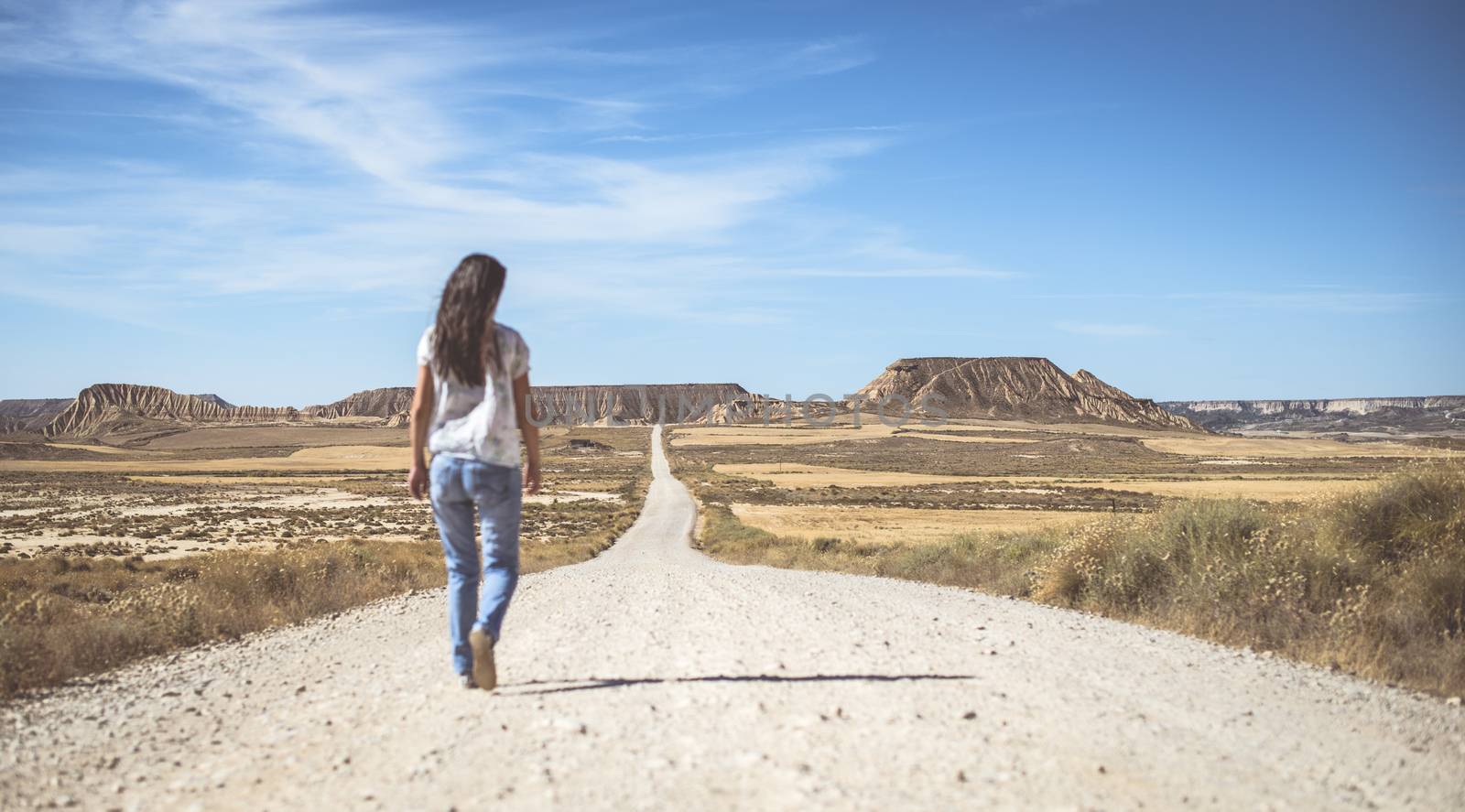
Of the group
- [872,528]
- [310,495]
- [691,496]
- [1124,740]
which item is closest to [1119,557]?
[1124,740]

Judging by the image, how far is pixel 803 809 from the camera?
3.92 meters

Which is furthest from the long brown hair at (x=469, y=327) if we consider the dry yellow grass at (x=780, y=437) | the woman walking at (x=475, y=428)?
the dry yellow grass at (x=780, y=437)

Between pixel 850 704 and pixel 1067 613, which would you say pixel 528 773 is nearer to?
pixel 850 704

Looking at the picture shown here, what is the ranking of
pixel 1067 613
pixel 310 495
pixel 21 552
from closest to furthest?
pixel 1067 613, pixel 21 552, pixel 310 495

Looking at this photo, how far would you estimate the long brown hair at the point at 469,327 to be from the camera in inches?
215

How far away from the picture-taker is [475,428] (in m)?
5.45

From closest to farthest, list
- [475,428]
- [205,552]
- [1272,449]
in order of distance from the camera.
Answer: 1. [475,428]
2. [205,552]
3. [1272,449]

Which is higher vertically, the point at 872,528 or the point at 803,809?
the point at 803,809

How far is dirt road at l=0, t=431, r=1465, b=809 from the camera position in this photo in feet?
14.0

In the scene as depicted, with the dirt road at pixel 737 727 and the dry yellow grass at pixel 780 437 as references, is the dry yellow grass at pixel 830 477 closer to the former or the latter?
the dry yellow grass at pixel 780 437

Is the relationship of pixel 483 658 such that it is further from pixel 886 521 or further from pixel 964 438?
pixel 964 438

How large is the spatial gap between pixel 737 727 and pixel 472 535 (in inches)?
73.9

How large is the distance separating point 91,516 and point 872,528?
37.1 m

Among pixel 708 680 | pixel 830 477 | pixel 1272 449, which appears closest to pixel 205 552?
pixel 708 680
